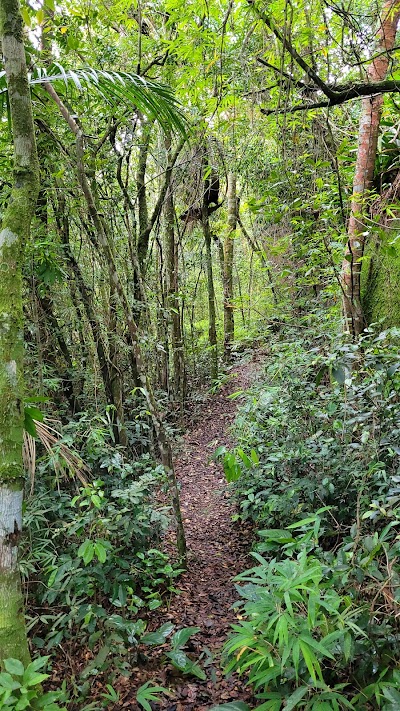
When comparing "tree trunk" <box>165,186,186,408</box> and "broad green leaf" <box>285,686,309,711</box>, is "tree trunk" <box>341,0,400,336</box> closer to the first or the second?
"broad green leaf" <box>285,686,309,711</box>

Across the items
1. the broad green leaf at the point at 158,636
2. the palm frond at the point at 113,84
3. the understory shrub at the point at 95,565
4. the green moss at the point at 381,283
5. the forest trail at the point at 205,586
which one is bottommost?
the forest trail at the point at 205,586

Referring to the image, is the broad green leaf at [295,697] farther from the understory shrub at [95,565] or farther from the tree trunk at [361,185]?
the tree trunk at [361,185]

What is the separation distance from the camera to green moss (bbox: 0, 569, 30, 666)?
1452mm

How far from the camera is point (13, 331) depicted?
5.43ft

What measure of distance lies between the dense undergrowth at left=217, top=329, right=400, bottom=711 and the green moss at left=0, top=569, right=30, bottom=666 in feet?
3.13

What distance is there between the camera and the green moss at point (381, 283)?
387cm

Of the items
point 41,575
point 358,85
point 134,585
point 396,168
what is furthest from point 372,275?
point 41,575

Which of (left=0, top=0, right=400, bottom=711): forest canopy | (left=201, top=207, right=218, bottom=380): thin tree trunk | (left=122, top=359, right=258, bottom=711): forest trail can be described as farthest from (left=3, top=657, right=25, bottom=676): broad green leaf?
(left=201, top=207, right=218, bottom=380): thin tree trunk

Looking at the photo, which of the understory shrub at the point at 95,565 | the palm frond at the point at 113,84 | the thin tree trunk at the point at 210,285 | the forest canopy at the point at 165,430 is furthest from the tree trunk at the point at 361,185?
the thin tree trunk at the point at 210,285

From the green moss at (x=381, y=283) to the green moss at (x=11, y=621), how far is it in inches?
136

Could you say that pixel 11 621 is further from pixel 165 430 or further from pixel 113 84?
pixel 113 84

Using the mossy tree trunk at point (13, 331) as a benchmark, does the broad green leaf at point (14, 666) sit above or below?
below

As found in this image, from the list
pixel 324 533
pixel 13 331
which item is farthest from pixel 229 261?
pixel 13 331

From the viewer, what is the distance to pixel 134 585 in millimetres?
3002
